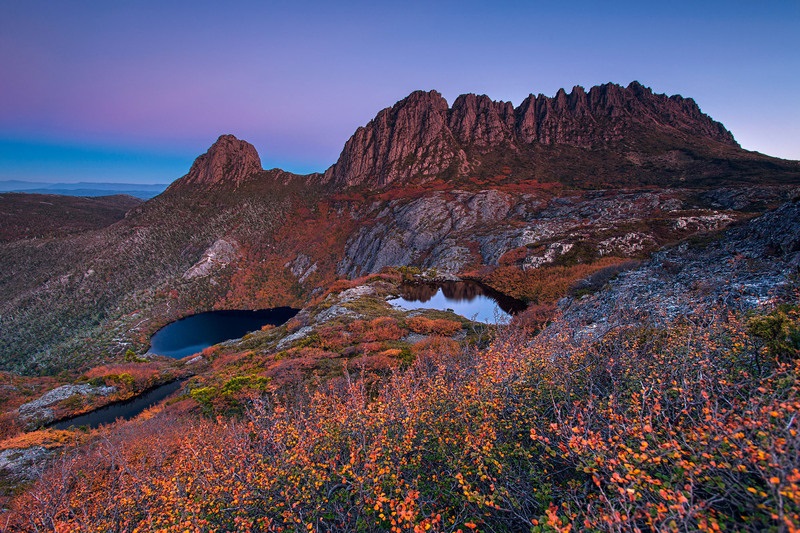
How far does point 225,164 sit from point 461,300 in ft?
422

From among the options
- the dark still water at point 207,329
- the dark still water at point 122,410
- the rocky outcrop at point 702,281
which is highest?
the rocky outcrop at point 702,281

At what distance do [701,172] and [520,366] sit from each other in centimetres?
12156

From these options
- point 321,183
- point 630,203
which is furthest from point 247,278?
point 630,203

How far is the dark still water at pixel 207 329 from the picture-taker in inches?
2427

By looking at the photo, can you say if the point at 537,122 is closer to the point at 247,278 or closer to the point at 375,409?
the point at 247,278

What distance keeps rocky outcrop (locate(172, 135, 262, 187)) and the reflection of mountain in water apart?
108 meters

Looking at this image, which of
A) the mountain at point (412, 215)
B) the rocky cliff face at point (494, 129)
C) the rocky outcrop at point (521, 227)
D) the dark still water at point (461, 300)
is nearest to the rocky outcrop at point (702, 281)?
the rocky outcrop at point (521, 227)

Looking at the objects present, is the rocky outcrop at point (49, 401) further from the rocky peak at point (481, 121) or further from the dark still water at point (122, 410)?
the rocky peak at point (481, 121)

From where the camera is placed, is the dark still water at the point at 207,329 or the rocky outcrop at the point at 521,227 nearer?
the rocky outcrop at the point at 521,227

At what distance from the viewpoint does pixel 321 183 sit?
128 m

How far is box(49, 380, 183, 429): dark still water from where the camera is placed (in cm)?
2798

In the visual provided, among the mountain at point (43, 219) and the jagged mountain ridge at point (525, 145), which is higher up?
the jagged mountain ridge at point (525, 145)

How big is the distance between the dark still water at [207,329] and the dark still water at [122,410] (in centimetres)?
2748

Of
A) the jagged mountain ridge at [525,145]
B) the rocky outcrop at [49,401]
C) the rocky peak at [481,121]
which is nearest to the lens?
the rocky outcrop at [49,401]
